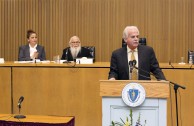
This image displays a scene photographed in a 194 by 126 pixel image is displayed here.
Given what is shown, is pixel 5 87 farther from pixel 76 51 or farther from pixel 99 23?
pixel 99 23

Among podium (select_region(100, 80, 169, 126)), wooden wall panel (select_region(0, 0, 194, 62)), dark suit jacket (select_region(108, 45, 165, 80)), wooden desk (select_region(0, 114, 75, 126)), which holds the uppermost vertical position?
wooden wall panel (select_region(0, 0, 194, 62))

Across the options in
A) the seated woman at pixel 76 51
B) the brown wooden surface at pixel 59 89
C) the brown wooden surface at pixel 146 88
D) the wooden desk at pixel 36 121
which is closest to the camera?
the brown wooden surface at pixel 146 88

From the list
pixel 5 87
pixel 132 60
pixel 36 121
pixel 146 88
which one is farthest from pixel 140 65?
pixel 5 87

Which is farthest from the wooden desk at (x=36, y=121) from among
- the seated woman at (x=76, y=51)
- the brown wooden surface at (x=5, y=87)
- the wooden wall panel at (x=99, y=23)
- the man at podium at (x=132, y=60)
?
the wooden wall panel at (x=99, y=23)

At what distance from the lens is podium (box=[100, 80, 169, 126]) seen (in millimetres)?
3456

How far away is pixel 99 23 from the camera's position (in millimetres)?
9234

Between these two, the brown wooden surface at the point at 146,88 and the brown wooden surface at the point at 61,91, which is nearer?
the brown wooden surface at the point at 146,88

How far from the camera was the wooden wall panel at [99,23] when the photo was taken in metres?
8.85

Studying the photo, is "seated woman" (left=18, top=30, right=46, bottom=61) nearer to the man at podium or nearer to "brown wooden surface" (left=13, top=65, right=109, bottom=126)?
"brown wooden surface" (left=13, top=65, right=109, bottom=126)

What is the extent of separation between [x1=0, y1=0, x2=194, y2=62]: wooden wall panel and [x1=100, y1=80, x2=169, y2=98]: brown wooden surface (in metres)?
5.57

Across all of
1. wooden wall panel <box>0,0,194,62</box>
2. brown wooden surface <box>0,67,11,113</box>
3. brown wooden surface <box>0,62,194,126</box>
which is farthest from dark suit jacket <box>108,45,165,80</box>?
wooden wall panel <box>0,0,194,62</box>

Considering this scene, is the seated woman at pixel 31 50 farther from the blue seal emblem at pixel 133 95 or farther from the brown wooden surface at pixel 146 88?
the blue seal emblem at pixel 133 95

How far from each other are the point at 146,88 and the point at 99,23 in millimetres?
5901

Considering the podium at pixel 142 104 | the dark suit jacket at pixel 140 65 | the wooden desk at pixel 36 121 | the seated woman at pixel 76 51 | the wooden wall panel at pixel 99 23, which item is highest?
the wooden wall panel at pixel 99 23
